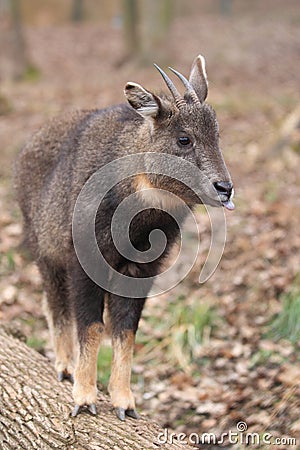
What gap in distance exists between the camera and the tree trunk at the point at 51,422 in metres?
4.29

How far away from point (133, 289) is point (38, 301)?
3.39 m

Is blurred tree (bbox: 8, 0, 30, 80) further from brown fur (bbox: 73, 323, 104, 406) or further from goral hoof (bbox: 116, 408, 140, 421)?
goral hoof (bbox: 116, 408, 140, 421)

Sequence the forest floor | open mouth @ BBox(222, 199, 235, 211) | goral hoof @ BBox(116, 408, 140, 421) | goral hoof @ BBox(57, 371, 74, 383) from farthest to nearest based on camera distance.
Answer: the forest floor
goral hoof @ BBox(57, 371, 74, 383)
goral hoof @ BBox(116, 408, 140, 421)
open mouth @ BBox(222, 199, 235, 211)

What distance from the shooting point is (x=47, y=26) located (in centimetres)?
3347

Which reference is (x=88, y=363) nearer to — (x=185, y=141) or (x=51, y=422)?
(x=51, y=422)

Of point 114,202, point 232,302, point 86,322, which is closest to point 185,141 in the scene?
point 114,202

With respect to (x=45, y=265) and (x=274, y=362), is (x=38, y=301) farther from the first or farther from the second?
(x=274, y=362)

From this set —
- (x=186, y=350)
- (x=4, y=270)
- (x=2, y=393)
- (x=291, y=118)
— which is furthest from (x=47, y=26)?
(x=2, y=393)

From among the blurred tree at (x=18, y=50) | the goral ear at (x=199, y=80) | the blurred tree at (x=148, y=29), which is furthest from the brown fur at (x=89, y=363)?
the blurred tree at (x=18, y=50)

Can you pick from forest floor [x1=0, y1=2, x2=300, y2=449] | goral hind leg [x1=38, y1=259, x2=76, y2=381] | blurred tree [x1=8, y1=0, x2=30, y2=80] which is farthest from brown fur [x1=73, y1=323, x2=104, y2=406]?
blurred tree [x1=8, y1=0, x2=30, y2=80]

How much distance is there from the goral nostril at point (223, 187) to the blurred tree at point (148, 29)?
16608mm

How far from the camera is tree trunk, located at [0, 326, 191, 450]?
4289 millimetres

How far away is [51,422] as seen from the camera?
446 cm

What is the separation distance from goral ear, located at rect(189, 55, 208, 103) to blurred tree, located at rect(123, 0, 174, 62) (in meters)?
15.6
